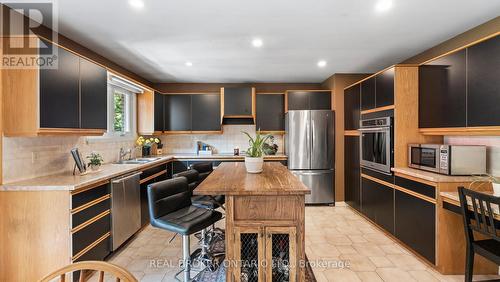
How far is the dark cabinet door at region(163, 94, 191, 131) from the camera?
5.00 m

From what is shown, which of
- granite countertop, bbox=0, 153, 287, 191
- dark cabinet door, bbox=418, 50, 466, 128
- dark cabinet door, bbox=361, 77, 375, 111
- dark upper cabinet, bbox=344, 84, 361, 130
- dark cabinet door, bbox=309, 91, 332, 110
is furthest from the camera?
dark cabinet door, bbox=309, 91, 332, 110

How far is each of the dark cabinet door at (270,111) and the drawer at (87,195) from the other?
314 centimetres

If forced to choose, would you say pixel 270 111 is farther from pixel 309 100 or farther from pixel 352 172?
pixel 352 172

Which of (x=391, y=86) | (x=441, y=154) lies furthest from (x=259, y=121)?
(x=441, y=154)

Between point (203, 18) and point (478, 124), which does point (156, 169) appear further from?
point (478, 124)

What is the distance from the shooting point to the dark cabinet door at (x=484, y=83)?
6.77 feet

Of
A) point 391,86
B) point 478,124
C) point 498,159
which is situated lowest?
point 498,159

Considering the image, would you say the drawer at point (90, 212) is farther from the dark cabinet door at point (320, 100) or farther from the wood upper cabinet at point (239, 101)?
the dark cabinet door at point (320, 100)

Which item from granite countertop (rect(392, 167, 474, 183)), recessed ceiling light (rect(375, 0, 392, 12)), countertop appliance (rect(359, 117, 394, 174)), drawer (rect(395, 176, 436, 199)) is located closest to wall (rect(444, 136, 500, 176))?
granite countertop (rect(392, 167, 474, 183))

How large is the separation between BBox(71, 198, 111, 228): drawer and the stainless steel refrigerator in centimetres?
303

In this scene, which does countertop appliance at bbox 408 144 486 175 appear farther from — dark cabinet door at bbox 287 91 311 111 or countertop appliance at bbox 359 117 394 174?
dark cabinet door at bbox 287 91 311 111

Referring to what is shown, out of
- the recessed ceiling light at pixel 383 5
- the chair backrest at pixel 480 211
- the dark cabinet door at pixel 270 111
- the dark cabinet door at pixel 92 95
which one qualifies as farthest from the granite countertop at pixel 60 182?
the chair backrest at pixel 480 211

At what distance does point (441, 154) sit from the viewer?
2.51 metres

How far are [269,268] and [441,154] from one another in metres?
2.14
